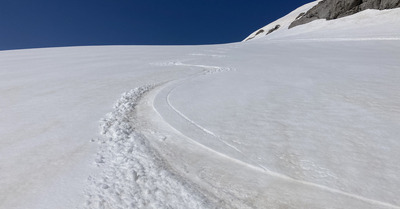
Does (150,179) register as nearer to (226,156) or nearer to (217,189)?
(217,189)

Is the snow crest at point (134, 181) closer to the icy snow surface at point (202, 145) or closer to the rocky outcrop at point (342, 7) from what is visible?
the icy snow surface at point (202, 145)

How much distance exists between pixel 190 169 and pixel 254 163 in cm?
50

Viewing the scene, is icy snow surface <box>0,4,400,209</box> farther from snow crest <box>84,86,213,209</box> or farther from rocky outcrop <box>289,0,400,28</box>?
rocky outcrop <box>289,0,400,28</box>

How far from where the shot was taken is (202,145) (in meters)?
2.46

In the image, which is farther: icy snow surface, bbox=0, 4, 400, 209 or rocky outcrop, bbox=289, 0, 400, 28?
rocky outcrop, bbox=289, 0, 400, 28

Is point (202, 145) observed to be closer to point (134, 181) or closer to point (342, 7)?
point (134, 181)

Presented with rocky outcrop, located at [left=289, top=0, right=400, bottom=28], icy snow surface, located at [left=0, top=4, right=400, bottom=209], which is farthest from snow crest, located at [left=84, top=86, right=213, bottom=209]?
rocky outcrop, located at [left=289, top=0, right=400, bottom=28]

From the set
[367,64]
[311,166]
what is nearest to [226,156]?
[311,166]

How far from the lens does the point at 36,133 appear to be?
2746 mm

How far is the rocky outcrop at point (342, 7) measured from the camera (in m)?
20.0

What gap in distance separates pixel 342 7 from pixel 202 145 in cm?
2691

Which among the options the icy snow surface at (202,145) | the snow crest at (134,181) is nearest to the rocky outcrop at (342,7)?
the icy snow surface at (202,145)

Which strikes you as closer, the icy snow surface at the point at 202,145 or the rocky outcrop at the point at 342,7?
the icy snow surface at the point at 202,145

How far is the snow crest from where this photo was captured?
5.58 ft
